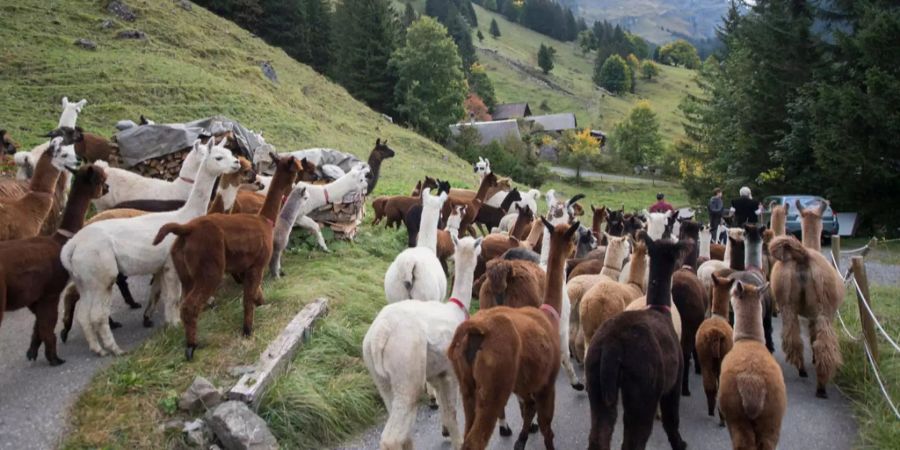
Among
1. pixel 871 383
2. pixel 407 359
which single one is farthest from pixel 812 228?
pixel 407 359

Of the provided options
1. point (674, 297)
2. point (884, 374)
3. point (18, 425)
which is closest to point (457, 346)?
point (674, 297)

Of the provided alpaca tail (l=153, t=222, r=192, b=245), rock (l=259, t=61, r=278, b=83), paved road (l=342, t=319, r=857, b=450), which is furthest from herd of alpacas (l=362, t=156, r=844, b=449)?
rock (l=259, t=61, r=278, b=83)

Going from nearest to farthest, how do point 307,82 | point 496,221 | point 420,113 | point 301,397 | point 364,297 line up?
point 301,397 → point 364,297 → point 496,221 → point 307,82 → point 420,113

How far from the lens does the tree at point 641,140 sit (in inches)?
2404

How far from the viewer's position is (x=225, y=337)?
6.88m

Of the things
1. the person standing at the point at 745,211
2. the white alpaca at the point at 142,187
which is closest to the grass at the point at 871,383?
the person standing at the point at 745,211

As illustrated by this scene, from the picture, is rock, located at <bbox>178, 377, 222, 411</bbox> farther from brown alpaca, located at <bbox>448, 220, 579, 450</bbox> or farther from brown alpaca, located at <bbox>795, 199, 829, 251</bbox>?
brown alpaca, located at <bbox>795, 199, 829, 251</bbox>

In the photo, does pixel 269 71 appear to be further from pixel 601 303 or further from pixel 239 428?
pixel 239 428

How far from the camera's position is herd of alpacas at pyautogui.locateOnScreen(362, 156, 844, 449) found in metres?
4.57

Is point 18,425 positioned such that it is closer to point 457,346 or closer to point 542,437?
point 457,346

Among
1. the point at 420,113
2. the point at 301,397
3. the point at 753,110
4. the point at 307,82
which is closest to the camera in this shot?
the point at 301,397

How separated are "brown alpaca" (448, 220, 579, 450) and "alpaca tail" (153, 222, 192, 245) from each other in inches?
125

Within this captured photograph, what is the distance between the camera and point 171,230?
6047mm

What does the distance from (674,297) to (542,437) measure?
2.19 metres
